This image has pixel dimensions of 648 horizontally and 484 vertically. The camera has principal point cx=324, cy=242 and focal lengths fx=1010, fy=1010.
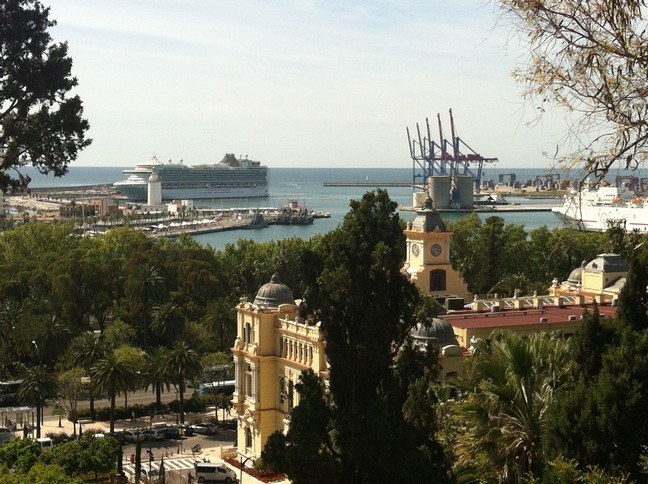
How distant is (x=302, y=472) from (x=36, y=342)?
92.6ft

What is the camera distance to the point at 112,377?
34625 mm

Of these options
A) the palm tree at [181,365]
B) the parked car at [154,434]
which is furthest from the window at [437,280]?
the parked car at [154,434]

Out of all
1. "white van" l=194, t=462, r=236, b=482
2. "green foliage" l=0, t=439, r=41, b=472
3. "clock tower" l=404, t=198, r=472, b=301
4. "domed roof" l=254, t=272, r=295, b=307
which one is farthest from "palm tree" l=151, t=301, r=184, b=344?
"green foliage" l=0, t=439, r=41, b=472

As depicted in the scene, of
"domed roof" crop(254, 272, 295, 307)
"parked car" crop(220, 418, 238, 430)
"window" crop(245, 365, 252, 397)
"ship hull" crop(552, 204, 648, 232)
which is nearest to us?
"domed roof" crop(254, 272, 295, 307)

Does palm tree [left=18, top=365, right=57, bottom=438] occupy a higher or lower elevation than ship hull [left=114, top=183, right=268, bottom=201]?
lower

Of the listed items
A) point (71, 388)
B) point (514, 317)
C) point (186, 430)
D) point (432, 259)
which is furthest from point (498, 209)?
point (514, 317)

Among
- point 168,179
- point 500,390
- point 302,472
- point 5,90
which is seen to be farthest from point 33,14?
point 168,179

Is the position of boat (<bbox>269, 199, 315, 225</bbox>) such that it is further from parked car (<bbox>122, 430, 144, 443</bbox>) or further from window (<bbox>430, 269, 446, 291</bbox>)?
parked car (<bbox>122, 430, 144, 443</bbox>)

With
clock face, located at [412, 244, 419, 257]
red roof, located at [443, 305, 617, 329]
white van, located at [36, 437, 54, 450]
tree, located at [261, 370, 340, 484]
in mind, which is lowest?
white van, located at [36, 437, 54, 450]

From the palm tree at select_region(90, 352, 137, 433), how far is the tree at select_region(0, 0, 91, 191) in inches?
779

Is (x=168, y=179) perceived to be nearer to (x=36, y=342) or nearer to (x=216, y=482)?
(x=36, y=342)

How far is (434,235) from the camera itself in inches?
1467

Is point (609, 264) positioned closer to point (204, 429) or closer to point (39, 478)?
point (204, 429)

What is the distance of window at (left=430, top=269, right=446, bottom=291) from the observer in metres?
37.2
